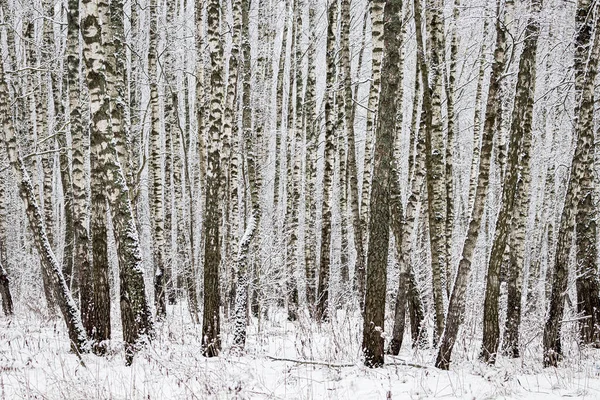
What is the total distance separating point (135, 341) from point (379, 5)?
6987mm

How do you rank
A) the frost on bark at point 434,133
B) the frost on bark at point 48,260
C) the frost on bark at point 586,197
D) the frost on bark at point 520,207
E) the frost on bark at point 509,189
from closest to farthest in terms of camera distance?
the frost on bark at point 48,260 → the frost on bark at point 509,189 → the frost on bark at point 520,207 → the frost on bark at point 434,133 → the frost on bark at point 586,197

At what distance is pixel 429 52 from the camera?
895 centimetres

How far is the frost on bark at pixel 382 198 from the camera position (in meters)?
6.70

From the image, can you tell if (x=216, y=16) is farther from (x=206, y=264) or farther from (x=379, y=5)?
(x=206, y=264)

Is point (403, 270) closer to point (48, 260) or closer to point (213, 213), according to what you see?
point (213, 213)

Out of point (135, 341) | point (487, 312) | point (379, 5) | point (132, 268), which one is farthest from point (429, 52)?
point (135, 341)

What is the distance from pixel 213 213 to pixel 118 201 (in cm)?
157

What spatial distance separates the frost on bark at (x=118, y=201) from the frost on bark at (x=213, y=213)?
1.06 meters

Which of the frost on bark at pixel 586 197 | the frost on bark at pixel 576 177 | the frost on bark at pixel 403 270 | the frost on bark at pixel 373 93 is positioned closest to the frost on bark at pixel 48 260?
the frost on bark at pixel 403 270

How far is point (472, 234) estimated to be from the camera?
287 inches

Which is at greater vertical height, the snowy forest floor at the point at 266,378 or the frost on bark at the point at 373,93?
the frost on bark at the point at 373,93

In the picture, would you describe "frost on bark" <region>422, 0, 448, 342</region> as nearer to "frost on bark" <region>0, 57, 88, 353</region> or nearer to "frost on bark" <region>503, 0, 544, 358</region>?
"frost on bark" <region>503, 0, 544, 358</region>

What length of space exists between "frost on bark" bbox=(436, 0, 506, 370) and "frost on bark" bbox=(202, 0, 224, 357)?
3.55 meters

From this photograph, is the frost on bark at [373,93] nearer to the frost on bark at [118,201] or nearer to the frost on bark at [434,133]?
the frost on bark at [434,133]
